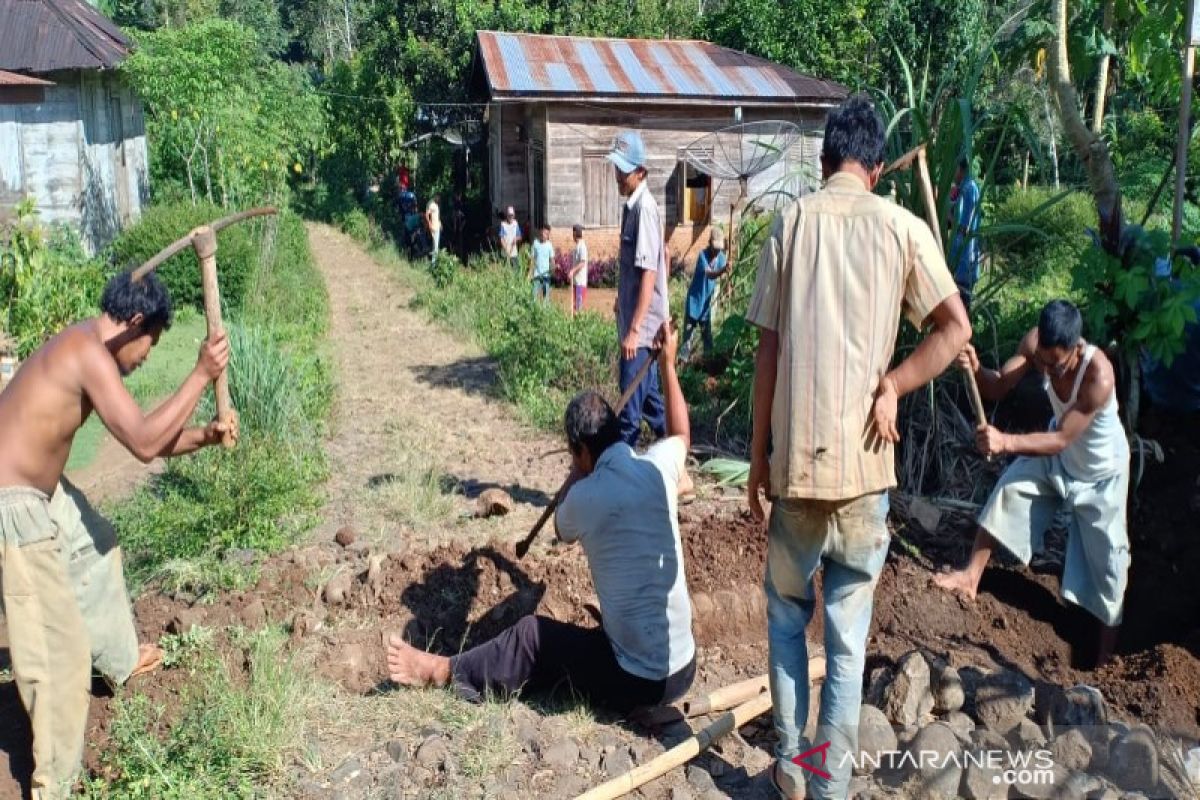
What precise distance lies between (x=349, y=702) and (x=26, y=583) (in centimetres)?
125

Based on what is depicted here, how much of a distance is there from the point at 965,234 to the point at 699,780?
135 inches

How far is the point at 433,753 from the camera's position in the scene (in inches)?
146

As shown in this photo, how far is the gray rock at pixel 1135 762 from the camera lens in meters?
3.52

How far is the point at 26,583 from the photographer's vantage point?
11.8ft

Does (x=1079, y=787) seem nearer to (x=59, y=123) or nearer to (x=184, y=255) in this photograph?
(x=184, y=255)

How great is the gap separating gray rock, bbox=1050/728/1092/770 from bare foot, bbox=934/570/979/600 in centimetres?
130

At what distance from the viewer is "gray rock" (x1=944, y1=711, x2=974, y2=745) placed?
3713 millimetres

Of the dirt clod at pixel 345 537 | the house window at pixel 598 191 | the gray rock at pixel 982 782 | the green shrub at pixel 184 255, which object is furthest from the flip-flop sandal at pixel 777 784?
the house window at pixel 598 191

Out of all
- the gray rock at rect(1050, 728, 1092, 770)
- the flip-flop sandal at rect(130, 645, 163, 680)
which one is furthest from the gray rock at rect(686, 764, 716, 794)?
the flip-flop sandal at rect(130, 645, 163, 680)

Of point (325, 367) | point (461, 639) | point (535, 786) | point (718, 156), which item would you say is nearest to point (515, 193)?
point (718, 156)

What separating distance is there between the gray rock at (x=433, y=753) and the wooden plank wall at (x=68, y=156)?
11099 millimetres

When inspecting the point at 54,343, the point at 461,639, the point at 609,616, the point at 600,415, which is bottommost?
the point at 461,639

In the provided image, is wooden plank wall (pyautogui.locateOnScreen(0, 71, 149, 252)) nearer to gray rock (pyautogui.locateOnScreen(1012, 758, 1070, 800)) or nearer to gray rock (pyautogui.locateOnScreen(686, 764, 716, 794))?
gray rock (pyautogui.locateOnScreen(686, 764, 716, 794))

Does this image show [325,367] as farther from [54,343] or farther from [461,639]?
[54,343]
